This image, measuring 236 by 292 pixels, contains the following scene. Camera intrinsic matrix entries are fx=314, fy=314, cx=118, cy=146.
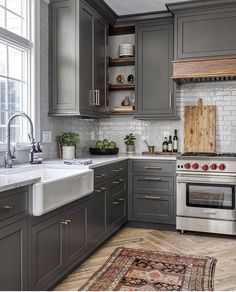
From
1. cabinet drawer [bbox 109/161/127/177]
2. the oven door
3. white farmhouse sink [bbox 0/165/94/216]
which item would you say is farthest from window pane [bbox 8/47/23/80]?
the oven door

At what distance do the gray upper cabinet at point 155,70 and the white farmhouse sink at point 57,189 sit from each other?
1.80 m

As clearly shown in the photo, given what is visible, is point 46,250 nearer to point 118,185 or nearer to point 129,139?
point 118,185

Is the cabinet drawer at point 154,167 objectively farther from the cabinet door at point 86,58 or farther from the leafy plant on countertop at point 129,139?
the cabinet door at point 86,58

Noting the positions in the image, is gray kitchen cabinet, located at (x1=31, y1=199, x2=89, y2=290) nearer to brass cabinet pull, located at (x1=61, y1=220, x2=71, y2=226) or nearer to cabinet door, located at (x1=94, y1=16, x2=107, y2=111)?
brass cabinet pull, located at (x1=61, y1=220, x2=71, y2=226)

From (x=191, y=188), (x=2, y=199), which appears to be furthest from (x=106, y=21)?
(x=2, y=199)

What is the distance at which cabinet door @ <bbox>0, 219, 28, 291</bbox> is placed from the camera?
1.73 m

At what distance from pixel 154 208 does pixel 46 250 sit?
200cm

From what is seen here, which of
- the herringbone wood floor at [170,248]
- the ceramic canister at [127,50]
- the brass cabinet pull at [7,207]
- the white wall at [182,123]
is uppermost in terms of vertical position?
the ceramic canister at [127,50]

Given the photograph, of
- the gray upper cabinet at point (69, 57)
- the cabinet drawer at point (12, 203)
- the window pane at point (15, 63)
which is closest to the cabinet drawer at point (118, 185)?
the gray upper cabinet at point (69, 57)

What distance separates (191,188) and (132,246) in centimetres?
100

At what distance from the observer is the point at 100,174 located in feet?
10.3

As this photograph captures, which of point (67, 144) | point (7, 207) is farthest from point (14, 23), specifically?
point (7, 207)

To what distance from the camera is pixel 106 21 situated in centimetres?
411

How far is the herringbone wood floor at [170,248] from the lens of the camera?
2.55 metres
